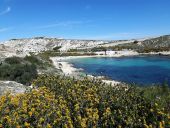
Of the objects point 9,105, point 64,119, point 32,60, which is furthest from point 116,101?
point 32,60

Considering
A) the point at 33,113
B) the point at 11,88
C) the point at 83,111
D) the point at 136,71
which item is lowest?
the point at 136,71

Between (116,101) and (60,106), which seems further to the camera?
(116,101)

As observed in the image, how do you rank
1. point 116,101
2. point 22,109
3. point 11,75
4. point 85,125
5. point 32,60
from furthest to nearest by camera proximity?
1. point 32,60
2. point 11,75
3. point 116,101
4. point 22,109
5. point 85,125

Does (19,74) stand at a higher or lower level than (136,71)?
higher

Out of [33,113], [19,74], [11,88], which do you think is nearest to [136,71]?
[19,74]

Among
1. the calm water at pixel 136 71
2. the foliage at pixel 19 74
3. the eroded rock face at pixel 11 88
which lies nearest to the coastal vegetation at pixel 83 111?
the eroded rock face at pixel 11 88

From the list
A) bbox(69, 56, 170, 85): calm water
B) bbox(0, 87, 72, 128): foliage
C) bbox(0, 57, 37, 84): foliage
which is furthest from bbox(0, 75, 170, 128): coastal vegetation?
bbox(69, 56, 170, 85): calm water

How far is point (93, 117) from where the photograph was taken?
910 centimetres

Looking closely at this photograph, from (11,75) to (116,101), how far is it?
13.7 metres

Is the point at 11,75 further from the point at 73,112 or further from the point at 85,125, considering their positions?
the point at 85,125

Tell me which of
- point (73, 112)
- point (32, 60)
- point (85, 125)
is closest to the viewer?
point (85, 125)

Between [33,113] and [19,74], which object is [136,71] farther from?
[33,113]

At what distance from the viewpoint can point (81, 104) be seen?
34.5ft

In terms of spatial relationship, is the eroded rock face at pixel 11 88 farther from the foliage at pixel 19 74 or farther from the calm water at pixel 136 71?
the calm water at pixel 136 71
